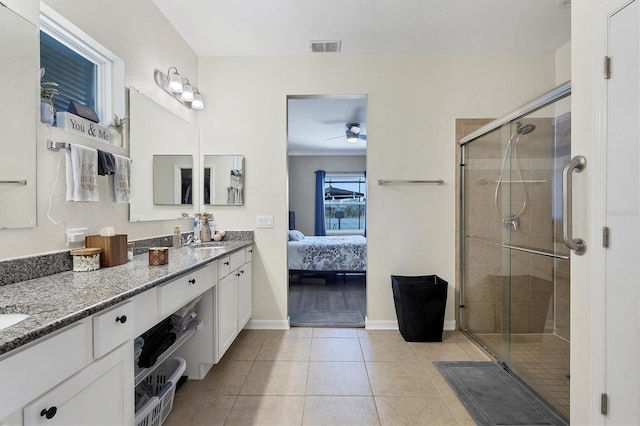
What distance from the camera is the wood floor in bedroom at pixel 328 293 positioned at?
3.60 metres

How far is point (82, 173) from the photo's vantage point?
1.56 m

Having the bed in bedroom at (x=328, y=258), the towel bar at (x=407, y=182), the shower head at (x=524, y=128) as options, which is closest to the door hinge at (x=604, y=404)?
the shower head at (x=524, y=128)

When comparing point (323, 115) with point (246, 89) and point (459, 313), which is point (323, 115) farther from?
point (459, 313)

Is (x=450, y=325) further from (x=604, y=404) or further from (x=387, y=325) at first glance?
(x=604, y=404)

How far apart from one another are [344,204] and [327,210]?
44 centimetres

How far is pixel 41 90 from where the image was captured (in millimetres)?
1390

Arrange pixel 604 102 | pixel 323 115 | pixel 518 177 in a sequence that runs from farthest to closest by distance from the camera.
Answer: pixel 323 115 → pixel 518 177 → pixel 604 102

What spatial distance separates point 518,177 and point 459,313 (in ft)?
4.58

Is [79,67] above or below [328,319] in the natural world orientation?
above

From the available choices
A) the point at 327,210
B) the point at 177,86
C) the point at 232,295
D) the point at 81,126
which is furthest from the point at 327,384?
the point at 327,210

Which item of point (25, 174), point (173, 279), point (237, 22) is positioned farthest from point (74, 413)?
point (237, 22)

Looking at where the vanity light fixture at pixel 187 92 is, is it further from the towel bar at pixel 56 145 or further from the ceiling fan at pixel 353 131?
the ceiling fan at pixel 353 131

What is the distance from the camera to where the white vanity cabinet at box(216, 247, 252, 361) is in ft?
6.97

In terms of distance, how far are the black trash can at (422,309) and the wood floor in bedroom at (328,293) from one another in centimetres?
74
